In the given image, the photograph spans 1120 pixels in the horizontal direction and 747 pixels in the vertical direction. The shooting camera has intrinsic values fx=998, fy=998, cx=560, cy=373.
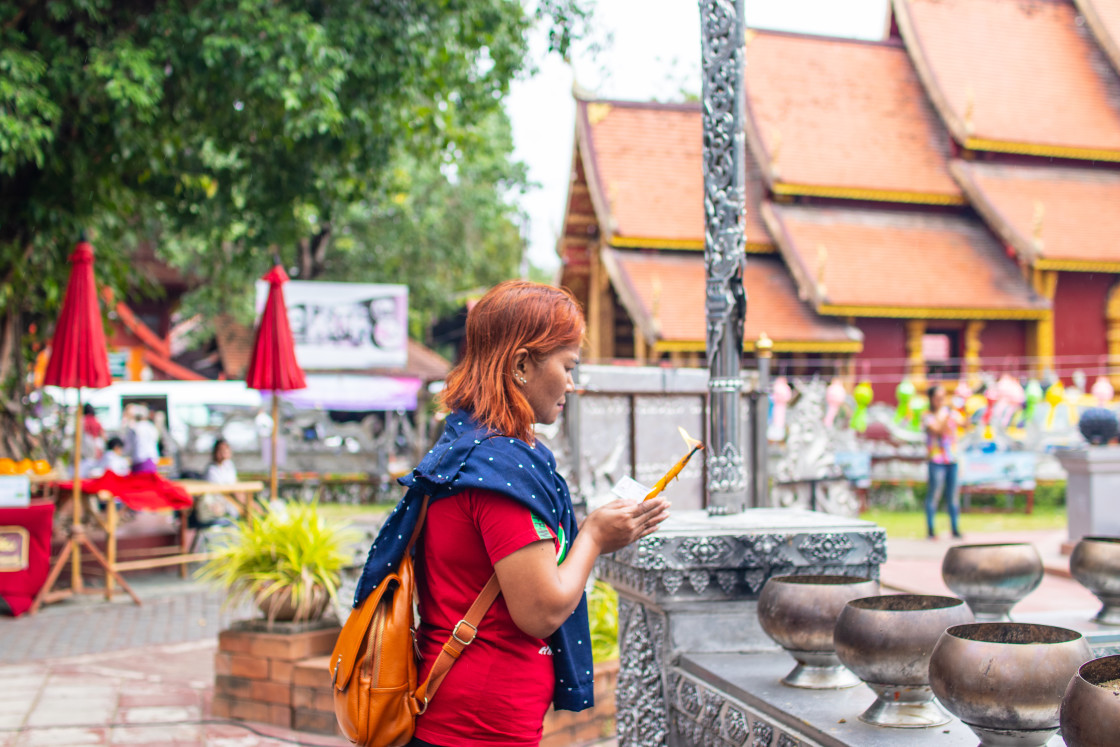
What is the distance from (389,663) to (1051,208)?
18138 millimetres

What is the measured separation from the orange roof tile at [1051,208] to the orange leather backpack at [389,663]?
16410 mm

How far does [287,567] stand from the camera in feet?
16.6

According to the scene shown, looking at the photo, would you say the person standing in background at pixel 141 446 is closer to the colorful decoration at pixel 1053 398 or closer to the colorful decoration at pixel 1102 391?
the colorful decoration at pixel 1053 398

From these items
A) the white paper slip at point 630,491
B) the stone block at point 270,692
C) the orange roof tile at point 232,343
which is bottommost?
the stone block at point 270,692

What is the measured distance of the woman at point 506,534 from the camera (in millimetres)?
1727

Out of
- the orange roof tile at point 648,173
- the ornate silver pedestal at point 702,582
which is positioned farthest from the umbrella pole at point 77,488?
the orange roof tile at point 648,173

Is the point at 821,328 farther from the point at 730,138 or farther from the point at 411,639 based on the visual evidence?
the point at 411,639

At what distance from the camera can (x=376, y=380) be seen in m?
20.4

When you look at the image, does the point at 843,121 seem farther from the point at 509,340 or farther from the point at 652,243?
the point at 509,340

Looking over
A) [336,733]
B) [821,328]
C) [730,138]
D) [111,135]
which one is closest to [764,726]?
[730,138]

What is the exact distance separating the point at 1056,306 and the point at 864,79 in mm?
5801

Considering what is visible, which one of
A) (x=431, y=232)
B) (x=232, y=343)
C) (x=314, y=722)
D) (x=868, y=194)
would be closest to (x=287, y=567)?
(x=314, y=722)

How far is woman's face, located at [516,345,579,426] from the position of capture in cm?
187

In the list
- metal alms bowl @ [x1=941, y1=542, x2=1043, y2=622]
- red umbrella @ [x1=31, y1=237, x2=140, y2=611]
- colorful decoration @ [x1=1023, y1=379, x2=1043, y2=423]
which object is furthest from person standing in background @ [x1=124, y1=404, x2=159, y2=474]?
colorful decoration @ [x1=1023, y1=379, x2=1043, y2=423]
